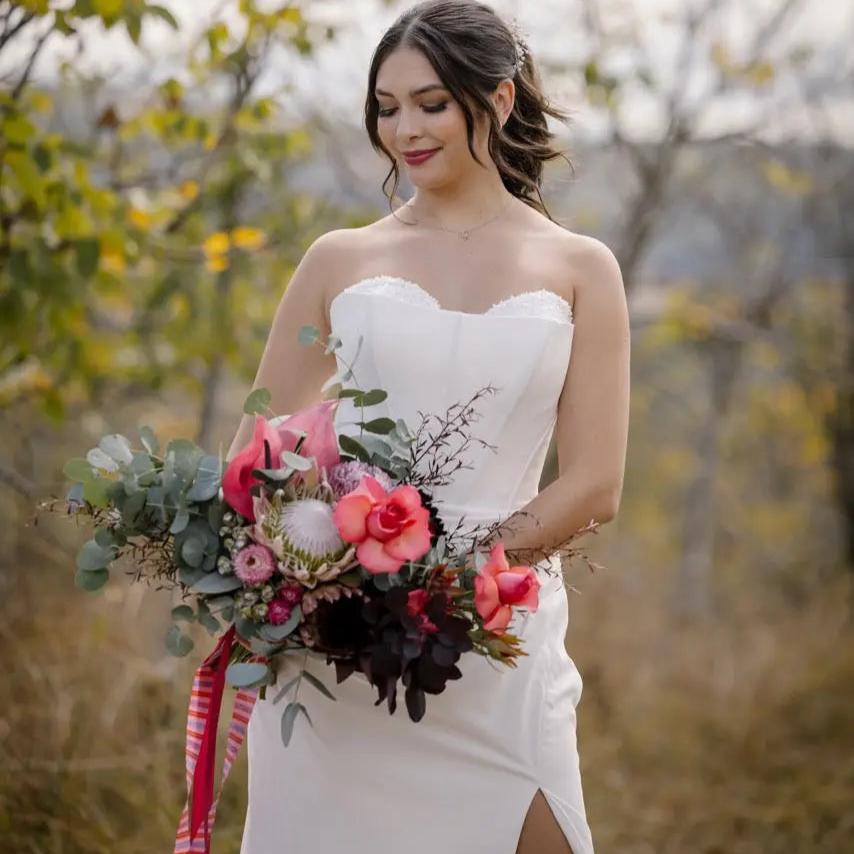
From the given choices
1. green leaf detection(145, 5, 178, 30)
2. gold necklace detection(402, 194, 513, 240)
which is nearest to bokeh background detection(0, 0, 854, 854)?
green leaf detection(145, 5, 178, 30)

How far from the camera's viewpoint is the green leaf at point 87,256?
382 cm

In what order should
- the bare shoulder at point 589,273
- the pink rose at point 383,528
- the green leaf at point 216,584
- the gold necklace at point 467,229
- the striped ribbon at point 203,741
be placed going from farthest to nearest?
the gold necklace at point 467,229 < the bare shoulder at point 589,273 < the striped ribbon at point 203,741 < the green leaf at point 216,584 < the pink rose at point 383,528

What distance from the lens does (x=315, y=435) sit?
2.27 meters

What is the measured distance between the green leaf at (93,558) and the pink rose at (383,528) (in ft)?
1.47

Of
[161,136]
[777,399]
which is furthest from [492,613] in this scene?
[777,399]

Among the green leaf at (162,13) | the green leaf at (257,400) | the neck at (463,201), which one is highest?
the green leaf at (162,13)

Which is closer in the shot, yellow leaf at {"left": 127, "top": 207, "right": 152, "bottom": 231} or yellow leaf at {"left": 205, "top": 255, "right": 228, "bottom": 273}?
yellow leaf at {"left": 127, "top": 207, "right": 152, "bottom": 231}

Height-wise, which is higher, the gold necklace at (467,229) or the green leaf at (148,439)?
the gold necklace at (467,229)

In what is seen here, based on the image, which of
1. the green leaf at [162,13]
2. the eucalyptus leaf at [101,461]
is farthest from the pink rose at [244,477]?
the green leaf at [162,13]

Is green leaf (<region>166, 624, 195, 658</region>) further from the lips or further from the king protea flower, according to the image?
the lips

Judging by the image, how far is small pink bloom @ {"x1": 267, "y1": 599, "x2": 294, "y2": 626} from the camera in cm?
216

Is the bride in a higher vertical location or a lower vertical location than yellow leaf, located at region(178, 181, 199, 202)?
lower

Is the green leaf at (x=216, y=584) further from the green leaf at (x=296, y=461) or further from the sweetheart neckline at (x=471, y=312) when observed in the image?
the sweetheart neckline at (x=471, y=312)

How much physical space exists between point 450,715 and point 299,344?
887 mm
